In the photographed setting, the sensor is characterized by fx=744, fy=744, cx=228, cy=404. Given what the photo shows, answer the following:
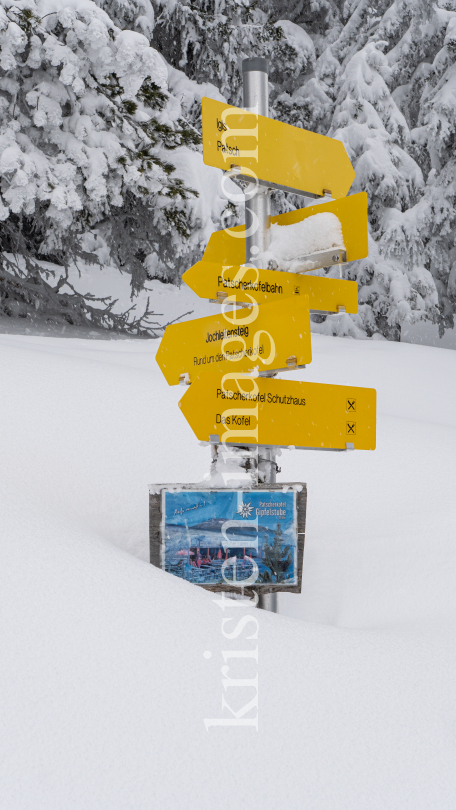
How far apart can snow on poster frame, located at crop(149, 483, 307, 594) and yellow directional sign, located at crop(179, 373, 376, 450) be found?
19 cm

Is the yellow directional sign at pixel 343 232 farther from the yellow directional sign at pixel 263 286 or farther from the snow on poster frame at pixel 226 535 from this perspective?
the snow on poster frame at pixel 226 535

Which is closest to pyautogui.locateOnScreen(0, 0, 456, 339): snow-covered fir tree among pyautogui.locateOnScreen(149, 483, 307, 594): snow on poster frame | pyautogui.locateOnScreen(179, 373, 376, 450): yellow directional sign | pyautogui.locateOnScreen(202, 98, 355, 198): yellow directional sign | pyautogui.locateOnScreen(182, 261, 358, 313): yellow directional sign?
pyautogui.locateOnScreen(202, 98, 355, 198): yellow directional sign

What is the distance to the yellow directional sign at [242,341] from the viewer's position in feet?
8.13

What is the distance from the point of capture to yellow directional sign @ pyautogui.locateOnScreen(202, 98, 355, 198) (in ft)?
8.94

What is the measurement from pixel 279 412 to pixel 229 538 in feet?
1.56

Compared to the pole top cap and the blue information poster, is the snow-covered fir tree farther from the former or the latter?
the blue information poster

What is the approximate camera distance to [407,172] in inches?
547

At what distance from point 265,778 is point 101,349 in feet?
16.4

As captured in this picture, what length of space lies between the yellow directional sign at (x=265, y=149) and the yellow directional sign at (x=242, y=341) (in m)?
0.56

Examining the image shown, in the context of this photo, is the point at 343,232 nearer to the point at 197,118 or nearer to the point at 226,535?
the point at 226,535

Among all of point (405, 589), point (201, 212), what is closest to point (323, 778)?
point (405, 589)

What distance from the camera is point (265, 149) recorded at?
277cm

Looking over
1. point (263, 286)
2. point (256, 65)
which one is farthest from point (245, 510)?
point (256, 65)

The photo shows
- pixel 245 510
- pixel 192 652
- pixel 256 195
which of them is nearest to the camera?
pixel 192 652
